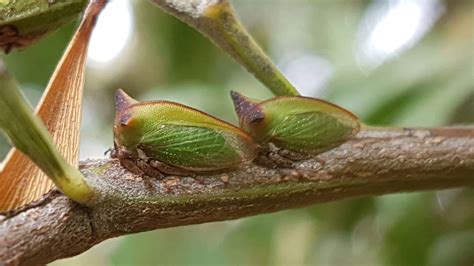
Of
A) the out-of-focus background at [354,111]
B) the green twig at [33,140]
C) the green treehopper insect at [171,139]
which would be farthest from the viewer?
the out-of-focus background at [354,111]

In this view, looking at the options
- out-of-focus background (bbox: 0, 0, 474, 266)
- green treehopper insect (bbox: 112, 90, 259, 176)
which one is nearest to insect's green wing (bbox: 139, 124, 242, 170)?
green treehopper insect (bbox: 112, 90, 259, 176)

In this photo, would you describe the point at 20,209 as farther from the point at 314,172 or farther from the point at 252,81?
the point at 252,81

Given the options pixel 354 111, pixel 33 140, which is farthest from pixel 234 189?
pixel 354 111

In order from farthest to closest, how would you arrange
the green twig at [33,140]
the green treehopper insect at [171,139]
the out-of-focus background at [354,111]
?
1. the out-of-focus background at [354,111]
2. the green treehopper insect at [171,139]
3. the green twig at [33,140]

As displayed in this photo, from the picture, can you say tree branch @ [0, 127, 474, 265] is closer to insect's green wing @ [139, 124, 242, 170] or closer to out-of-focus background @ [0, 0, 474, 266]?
insect's green wing @ [139, 124, 242, 170]

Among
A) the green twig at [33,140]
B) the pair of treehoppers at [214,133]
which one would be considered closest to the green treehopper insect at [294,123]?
the pair of treehoppers at [214,133]

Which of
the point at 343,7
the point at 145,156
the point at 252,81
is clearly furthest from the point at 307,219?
the point at 145,156

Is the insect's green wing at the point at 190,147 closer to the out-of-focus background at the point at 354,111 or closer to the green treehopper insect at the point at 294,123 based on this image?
the green treehopper insect at the point at 294,123
